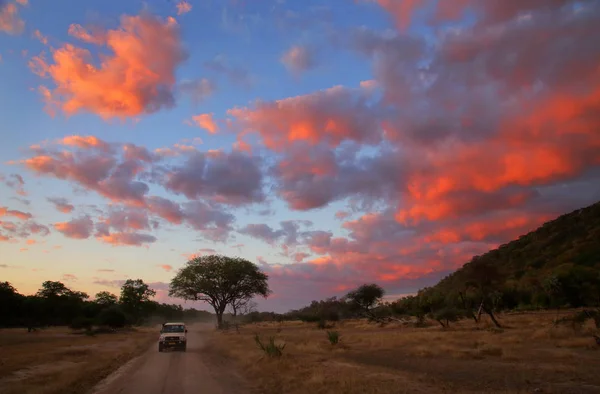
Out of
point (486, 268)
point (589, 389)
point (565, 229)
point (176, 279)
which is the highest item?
point (565, 229)

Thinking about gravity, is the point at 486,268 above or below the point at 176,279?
below

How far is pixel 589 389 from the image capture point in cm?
1236

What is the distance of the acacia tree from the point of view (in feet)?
258

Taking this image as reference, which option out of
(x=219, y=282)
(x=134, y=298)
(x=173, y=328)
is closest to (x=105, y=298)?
(x=134, y=298)

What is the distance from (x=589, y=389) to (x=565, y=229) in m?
104

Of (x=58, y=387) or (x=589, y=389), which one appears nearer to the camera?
(x=589, y=389)

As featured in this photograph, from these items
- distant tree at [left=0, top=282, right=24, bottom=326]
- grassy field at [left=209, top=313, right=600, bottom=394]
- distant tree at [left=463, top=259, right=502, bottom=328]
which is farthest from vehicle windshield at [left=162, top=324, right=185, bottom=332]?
distant tree at [left=0, top=282, right=24, bottom=326]

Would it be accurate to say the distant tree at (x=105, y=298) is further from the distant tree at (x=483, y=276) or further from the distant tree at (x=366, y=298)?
the distant tree at (x=483, y=276)

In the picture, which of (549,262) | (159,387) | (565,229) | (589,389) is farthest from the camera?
(565,229)

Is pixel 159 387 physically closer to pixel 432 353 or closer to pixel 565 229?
pixel 432 353

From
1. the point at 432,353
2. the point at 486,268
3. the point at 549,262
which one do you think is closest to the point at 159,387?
the point at 432,353

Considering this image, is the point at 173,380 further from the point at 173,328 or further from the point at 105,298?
the point at 105,298

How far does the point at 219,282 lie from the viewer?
79.0 metres

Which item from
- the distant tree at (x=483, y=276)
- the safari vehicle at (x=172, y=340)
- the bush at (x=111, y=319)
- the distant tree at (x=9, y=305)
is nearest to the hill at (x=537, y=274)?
the distant tree at (x=483, y=276)
